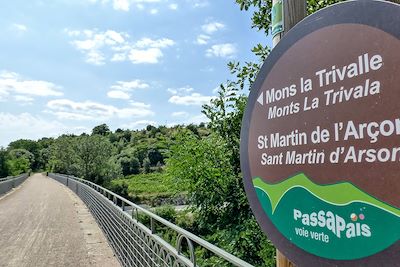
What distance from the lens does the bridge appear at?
343 centimetres

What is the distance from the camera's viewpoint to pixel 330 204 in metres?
1.26

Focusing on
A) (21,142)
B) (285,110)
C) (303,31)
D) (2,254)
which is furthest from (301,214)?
(21,142)

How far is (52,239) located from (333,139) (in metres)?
8.92

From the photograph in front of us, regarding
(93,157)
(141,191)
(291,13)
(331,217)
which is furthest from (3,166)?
(331,217)

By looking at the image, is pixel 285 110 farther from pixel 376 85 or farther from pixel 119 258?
pixel 119 258

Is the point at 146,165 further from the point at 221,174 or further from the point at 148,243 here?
the point at 148,243

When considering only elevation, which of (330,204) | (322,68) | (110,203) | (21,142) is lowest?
(110,203)

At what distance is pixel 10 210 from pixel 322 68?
49.9 feet

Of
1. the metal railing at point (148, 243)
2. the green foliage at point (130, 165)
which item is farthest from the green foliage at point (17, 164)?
the metal railing at point (148, 243)

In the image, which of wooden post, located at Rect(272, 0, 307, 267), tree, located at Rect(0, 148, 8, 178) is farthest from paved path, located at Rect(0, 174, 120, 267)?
tree, located at Rect(0, 148, 8, 178)

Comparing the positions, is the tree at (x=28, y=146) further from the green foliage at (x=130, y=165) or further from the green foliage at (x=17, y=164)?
the green foliage at (x=130, y=165)

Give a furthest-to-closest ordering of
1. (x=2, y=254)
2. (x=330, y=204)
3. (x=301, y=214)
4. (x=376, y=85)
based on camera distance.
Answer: (x=2, y=254) < (x=301, y=214) < (x=330, y=204) < (x=376, y=85)

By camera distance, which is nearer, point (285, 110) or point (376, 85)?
point (376, 85)

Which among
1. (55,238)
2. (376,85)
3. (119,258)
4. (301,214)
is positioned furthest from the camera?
(55,238)
